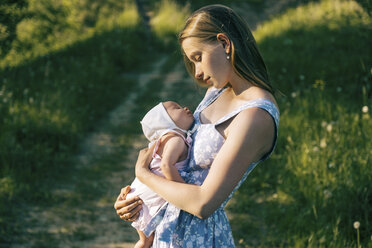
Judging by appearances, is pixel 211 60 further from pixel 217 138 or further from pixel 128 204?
pixel 128 204

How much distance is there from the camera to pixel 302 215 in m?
3.90

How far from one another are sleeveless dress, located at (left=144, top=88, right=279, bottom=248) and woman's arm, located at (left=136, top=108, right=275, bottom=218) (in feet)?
0.39

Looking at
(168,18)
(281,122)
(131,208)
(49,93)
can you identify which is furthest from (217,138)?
(168,18)

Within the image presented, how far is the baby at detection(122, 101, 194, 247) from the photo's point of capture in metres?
2.02

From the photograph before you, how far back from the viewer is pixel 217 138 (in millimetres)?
1929

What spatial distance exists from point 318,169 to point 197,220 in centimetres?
244

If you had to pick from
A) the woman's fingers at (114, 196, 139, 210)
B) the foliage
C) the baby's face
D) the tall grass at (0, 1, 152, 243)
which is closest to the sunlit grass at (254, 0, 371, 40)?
the foliage

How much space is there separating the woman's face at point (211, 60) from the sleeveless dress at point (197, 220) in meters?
0.17

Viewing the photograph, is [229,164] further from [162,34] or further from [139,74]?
[162,34]

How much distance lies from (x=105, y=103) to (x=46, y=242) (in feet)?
13.3

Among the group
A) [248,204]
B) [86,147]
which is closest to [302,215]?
[248,204]

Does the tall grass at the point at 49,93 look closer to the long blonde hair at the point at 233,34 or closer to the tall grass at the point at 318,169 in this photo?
the tall grass at the point at 318,169

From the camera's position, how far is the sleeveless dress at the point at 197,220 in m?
1.96

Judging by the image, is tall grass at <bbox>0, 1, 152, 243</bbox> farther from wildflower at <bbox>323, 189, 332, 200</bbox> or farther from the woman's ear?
the woman's ear
